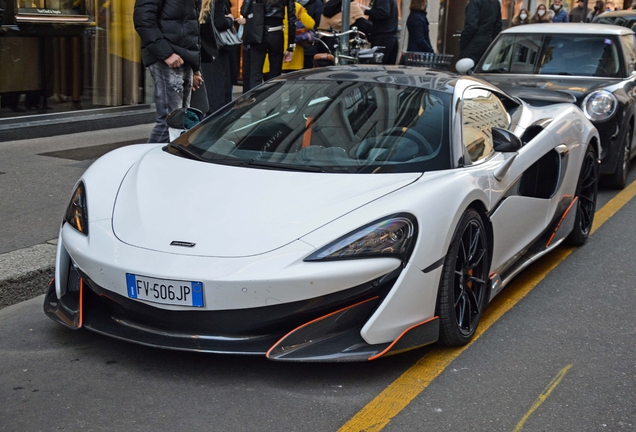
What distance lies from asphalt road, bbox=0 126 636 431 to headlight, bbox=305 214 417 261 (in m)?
0.56

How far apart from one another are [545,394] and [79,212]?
221 cm

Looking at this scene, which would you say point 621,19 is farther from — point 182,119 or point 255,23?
point 182,119

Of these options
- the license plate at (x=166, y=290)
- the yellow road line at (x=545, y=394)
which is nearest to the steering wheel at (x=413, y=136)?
the yellow road line at (x=545, y=394)

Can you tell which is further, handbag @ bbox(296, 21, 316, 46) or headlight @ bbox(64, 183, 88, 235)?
handbag @ bbox(296, 21, 316, 46)

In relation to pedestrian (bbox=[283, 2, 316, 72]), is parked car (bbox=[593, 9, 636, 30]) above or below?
above

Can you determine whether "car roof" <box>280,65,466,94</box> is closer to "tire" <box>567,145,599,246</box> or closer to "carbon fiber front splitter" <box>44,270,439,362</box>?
"tire" <box>567,145,599,246</box>

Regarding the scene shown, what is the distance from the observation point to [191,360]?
3779mm

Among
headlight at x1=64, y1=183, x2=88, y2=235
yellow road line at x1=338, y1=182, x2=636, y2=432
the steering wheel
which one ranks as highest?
the steering wheel

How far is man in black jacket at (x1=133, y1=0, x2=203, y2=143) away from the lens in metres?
7.33

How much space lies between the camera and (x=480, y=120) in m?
4.82

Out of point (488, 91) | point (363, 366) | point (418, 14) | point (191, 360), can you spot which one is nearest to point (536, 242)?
point (488, 91)

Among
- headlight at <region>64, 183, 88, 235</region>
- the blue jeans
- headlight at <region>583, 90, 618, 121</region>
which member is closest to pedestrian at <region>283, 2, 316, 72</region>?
the blue jeans

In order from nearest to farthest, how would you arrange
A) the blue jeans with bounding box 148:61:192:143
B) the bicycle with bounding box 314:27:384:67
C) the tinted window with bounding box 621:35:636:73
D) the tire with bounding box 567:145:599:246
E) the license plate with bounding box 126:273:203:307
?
the license plate with bounding box 126:273:203:307 < the tire with bounding box 567:145:599:246 < the blue jeans with bounding box 148:61:192:143 < the tinted window with bounding box 621:35:636:73 < the bicycle with bounding box 314:27:384:67

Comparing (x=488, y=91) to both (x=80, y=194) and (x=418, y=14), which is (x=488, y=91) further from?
(x=418, y=14)
